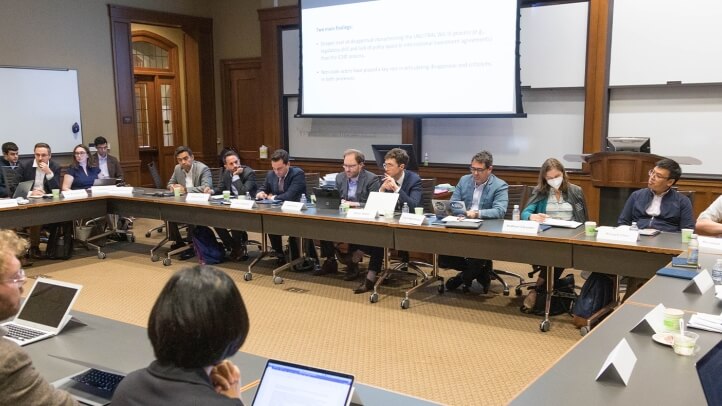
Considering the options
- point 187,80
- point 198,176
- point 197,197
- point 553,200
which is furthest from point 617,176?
point 187,80

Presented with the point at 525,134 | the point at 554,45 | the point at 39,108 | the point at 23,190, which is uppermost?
the point at 554,45

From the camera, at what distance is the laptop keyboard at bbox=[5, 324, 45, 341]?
2281 millimetres

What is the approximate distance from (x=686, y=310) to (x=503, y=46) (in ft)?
14.8

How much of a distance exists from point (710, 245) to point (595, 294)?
0.74 m

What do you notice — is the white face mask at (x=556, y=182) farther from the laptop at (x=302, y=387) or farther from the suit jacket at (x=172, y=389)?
the suit jacket at (x=172, y=389)

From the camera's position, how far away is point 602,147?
6.26 m

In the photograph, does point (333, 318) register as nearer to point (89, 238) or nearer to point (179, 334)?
point (179, 334)

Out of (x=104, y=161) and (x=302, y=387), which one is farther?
(x=104, y=161)

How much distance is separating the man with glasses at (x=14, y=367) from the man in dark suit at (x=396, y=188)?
3.52 m

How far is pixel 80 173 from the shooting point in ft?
22.7

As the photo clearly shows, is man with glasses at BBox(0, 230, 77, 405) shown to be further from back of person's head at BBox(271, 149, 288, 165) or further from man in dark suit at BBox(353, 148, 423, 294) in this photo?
back of person's head at BBox(271, 149, 288, 165)

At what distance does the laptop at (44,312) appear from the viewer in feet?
7.63

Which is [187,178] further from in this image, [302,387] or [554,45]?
[302,387]

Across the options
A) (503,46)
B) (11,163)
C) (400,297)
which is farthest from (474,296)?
(11,163)
